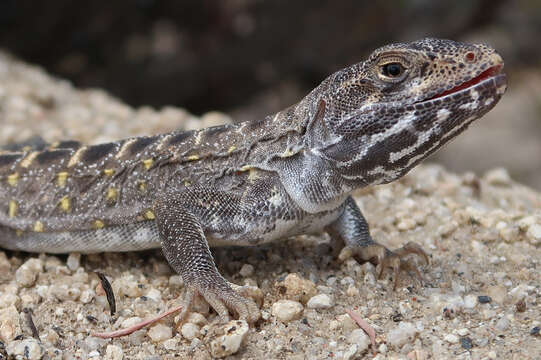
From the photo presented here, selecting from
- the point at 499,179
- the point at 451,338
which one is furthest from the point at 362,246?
the point at 499,179

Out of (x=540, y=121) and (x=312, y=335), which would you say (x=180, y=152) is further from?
(x=540, y=121)

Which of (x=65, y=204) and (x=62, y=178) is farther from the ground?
(x=62, y=178)

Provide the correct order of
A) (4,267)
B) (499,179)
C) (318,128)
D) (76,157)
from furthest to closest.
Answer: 1. (499,179)
2. (76,157)
3. (4,267)
4. (318,128)

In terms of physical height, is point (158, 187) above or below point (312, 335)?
above

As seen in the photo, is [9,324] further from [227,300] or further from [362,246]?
[362,246]

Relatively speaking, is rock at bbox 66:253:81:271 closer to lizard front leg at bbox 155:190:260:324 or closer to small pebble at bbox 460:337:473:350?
lizard front leg at bbox 155:190:260:324

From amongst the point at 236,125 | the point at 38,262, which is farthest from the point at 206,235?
the point at 38,262
